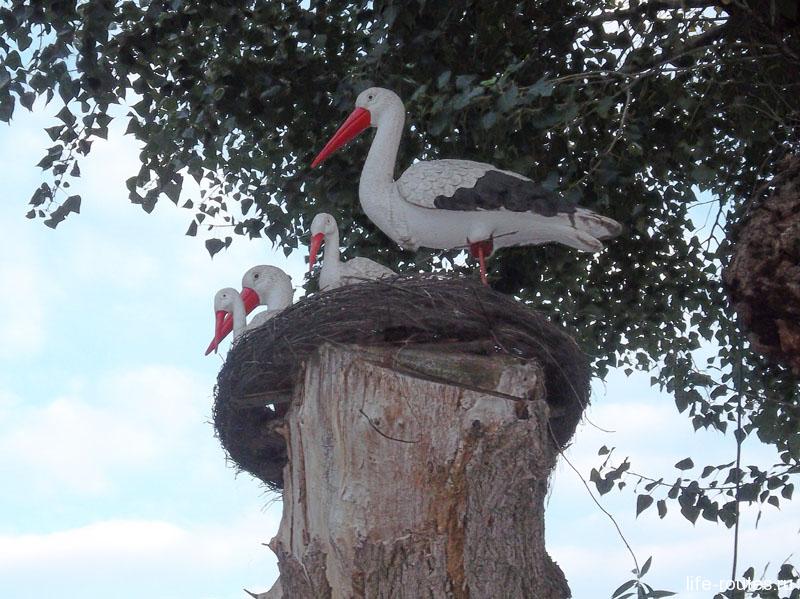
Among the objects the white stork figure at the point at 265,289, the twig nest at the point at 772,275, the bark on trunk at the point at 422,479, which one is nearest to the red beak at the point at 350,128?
the white stork figure at the point at 265,289

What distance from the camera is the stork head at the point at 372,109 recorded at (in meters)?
4.98

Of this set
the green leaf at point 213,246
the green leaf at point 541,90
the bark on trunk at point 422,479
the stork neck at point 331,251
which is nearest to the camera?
the bark on trunk at point 422,479

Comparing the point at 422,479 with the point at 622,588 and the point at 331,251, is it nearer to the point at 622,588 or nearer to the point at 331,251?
the point at 622,588

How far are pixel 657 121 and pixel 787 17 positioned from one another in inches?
32.4

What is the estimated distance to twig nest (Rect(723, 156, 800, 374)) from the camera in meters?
4.48

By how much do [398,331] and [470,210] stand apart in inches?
35.9

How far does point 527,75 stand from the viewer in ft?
17.7

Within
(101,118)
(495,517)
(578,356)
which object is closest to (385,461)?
(495,517)

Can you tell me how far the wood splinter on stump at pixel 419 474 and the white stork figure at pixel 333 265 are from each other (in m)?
0.84

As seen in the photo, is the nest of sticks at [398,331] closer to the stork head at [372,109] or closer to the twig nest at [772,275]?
the twig nest at [772,275]

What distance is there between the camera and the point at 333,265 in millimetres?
4887

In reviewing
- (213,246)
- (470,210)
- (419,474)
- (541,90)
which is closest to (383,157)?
(470,210)

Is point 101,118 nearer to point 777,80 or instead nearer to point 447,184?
point 447,184

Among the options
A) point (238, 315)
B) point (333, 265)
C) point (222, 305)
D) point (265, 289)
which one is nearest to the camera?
point (333, 265)
